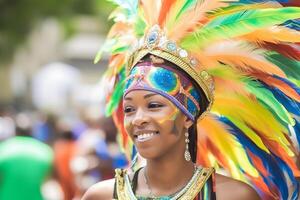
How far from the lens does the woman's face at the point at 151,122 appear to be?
539 cm

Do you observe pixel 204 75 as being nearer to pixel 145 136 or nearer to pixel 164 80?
pixel 164 80

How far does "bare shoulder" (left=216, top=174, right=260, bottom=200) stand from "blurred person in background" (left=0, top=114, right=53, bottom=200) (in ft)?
13.8

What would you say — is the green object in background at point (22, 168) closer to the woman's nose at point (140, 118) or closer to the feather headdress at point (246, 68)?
the feather headdress at point (246, 68)

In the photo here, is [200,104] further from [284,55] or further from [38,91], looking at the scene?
[38,91]

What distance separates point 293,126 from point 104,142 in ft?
14.3

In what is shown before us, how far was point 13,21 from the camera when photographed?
3209 centimetres

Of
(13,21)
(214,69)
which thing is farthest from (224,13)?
(13,21)

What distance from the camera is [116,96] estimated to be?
239 inches

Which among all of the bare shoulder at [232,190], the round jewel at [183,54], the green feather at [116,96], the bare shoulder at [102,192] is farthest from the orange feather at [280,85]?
the bare shoulder at [102,192]

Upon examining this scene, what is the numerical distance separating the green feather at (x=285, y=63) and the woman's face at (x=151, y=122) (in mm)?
512

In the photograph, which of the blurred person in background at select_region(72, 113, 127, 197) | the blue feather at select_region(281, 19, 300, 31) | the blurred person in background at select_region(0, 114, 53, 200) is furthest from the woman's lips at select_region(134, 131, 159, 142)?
the blurred person in background at select_region(0, 114, 53, 200)

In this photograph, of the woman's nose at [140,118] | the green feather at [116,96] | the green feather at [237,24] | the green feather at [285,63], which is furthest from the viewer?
the green feather at [116,96]

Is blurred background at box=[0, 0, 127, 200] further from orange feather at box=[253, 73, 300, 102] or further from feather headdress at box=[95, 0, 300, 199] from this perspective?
orange feather at box=[253, 73, 300, 102]

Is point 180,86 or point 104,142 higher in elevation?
point 180,86
